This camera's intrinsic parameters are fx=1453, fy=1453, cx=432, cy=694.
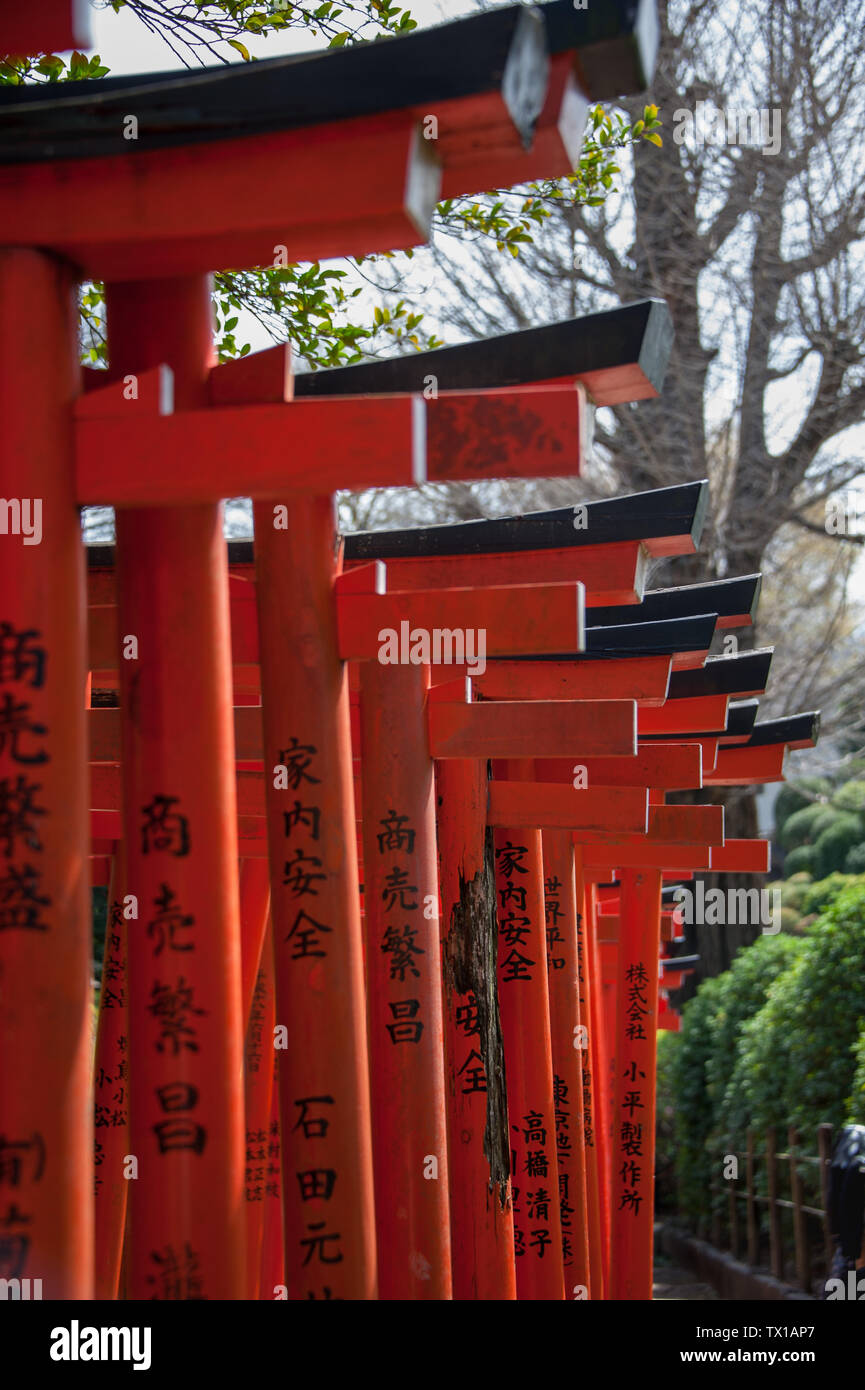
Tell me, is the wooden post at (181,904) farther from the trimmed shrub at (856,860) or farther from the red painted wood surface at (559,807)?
the trimmed shrub at (856,860)

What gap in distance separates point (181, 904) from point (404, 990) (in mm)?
1289

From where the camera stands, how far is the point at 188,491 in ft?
9.73

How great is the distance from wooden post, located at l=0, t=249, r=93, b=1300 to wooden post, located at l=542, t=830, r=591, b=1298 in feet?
14.0

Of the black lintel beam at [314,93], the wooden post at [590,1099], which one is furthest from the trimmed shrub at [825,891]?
the black lintel beam at [314,93]

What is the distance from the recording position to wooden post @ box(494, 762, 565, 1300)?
19.1ft

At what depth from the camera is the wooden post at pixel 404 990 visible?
4.15m

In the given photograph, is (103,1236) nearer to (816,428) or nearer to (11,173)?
(11,173)

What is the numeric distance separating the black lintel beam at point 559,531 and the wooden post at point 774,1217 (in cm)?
797

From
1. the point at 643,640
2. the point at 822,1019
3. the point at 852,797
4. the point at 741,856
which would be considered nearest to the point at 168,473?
the point at 643,640

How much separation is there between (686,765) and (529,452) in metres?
3.50

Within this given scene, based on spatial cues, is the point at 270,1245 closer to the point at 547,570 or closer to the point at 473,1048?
the point at 473,1048

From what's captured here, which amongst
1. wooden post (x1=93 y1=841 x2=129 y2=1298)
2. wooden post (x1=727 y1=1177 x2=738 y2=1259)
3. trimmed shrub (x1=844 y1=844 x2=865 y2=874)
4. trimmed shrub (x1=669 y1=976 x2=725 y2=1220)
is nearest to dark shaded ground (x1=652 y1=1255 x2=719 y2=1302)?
wooden post (x1=727 y1=1177 x2=738 y2=1259)

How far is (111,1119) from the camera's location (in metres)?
6.02
